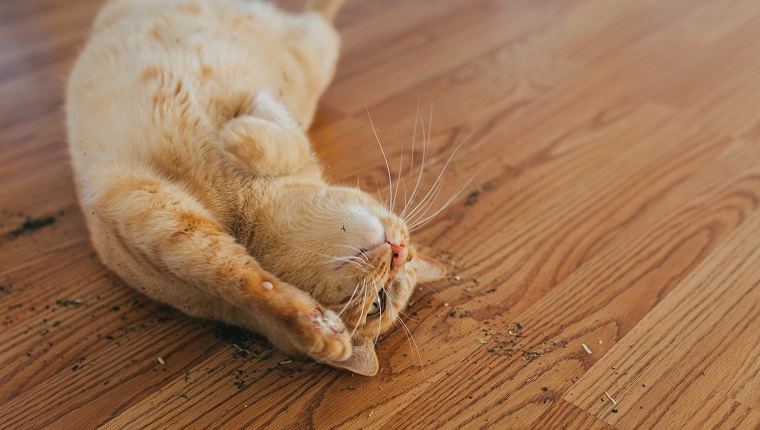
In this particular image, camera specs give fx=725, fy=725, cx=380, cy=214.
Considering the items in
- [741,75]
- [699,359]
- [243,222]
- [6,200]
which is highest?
[741,75]

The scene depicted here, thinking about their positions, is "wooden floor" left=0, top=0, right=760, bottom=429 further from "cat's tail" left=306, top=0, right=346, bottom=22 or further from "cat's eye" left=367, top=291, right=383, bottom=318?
"cat's tail" left=306, top=0, right=346, bottom=22

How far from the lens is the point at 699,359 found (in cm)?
135

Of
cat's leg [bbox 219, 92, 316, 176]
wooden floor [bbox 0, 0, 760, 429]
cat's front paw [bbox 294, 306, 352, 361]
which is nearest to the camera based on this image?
cat's front paw [bbox 294, 306, 352, 361]

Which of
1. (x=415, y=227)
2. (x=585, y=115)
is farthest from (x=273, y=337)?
(x=585, y=115)

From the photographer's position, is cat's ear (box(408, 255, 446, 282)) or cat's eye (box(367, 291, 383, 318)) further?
cat's ear (box(408, 255, 446, 282))

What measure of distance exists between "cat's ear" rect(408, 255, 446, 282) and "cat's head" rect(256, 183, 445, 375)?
0.22 feet

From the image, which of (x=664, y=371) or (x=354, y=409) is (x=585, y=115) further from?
(x=354, y=409)

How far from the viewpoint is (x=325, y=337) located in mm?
1209

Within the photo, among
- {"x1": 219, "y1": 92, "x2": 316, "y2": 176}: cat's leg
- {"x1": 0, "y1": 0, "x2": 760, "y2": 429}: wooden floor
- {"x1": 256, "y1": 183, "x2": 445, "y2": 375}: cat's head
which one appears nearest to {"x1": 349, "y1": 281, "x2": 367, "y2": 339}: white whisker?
{"x1": 256, "y1": 183, "x2": 445, "y2": 375}: cat's head

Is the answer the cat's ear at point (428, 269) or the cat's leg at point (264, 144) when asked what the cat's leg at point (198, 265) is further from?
the cat's ear at point (428, 269)

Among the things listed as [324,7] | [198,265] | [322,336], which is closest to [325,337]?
[322,336]

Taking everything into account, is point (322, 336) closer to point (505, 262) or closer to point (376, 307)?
point (376, 307)

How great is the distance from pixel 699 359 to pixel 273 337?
2.62 feet

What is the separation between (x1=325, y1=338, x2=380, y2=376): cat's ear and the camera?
1.32 m
